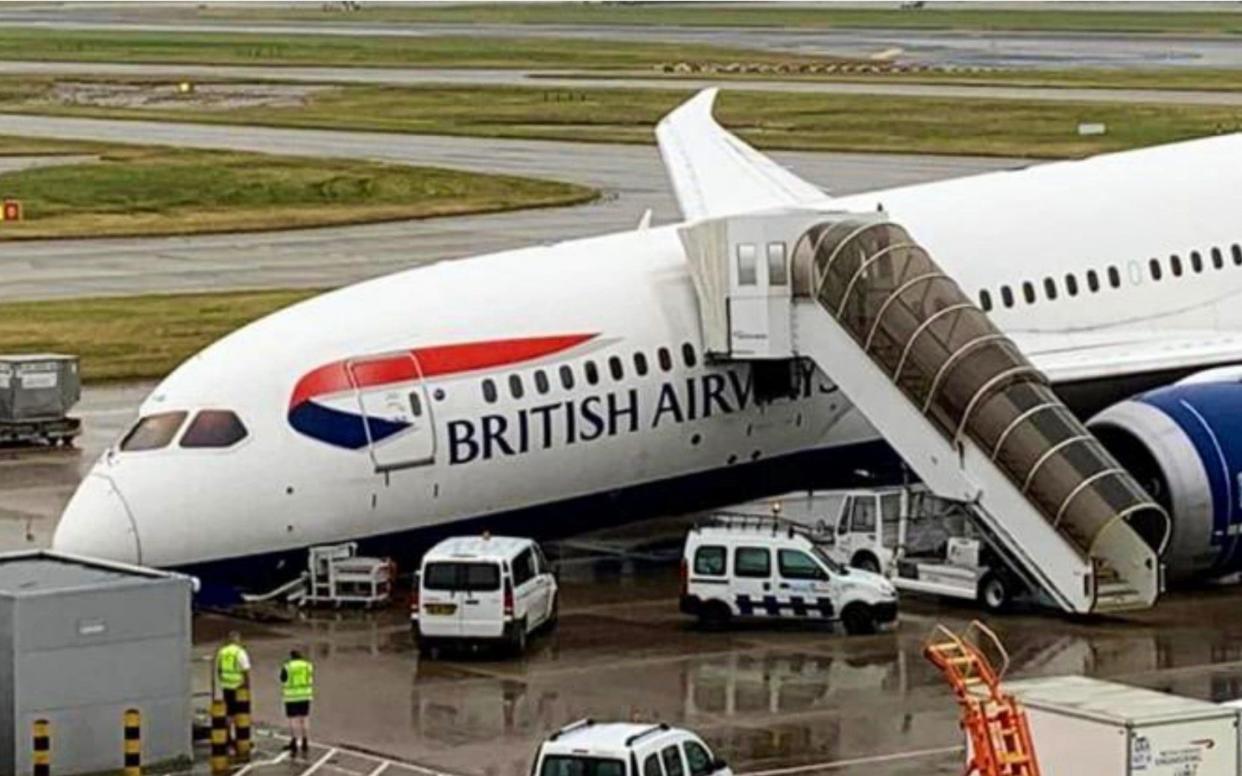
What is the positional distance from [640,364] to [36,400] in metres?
18.6

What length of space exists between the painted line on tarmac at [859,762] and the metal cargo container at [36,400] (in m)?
28.7

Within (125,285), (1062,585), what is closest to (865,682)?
(1062,585)

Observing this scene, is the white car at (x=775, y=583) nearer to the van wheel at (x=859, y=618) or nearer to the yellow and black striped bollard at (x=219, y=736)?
the van wheel at (x=859, y=618)

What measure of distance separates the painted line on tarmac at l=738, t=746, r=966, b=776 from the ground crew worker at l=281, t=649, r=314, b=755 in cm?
528

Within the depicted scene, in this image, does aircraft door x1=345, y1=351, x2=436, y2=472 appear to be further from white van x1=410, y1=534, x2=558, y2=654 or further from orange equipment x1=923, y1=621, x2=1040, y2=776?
orange equipment x1=923, y1=621, x2=1040, y2=776

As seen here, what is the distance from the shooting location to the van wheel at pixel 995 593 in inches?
1731

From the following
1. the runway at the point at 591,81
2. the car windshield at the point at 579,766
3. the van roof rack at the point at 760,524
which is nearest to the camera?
the car windshield at the point at 579,766

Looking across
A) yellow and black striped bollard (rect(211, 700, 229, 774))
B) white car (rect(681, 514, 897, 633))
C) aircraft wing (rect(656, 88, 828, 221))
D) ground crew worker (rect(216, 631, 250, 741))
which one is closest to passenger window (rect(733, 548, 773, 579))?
white car (rect(681, 514, 897, 633))

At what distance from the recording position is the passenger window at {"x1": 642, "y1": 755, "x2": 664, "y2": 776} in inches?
1208

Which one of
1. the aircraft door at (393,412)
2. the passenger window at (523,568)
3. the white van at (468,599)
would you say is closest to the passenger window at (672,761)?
the white van at (468,599)

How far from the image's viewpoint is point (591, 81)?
571ft

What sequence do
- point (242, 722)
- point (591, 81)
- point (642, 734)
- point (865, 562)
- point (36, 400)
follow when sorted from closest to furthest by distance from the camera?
1. point (642, 734)
2. point (242, 722)
3. point (865, 562)
4. point (36, 400)
5. point (591, 81)

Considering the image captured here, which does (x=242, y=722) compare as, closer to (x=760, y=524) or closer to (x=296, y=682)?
(x=296, y=682)

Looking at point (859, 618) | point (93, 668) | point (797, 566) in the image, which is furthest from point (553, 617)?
point (93, 668)
